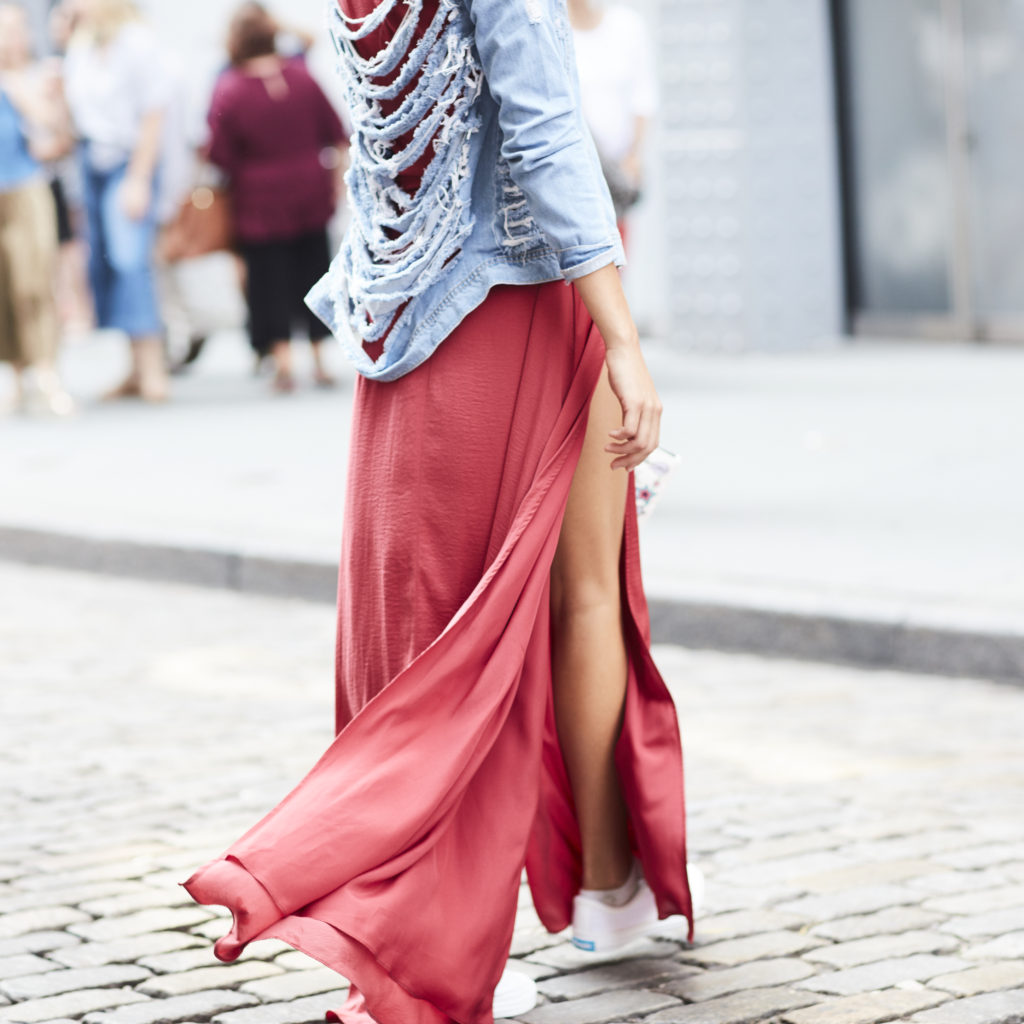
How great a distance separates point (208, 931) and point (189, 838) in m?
0.57

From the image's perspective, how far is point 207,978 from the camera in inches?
132

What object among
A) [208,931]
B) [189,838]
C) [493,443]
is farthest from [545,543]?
[189,838]

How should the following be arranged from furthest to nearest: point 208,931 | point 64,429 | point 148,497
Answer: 1. point 64,429
2. point 148,497
3. point 208,931

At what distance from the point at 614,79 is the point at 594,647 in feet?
21.7

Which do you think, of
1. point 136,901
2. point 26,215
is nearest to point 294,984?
point 136,901

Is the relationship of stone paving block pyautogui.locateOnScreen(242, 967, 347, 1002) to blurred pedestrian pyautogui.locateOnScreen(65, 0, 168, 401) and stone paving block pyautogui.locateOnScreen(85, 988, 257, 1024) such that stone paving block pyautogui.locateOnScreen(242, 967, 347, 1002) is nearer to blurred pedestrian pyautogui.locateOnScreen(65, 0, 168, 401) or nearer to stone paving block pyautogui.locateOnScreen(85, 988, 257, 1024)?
stone paving block pyautogui.locateOnScreen(85, 988, 257, 1024)

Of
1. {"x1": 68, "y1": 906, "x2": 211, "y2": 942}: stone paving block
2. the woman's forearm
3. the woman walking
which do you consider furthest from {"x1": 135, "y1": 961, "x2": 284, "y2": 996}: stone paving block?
the woman's forearm

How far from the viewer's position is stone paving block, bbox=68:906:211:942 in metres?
3.58

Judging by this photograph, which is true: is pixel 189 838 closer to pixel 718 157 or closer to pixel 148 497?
pixel 148 497

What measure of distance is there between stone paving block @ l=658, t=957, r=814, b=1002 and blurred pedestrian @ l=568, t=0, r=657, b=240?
19.7 ft

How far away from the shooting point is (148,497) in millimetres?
8453

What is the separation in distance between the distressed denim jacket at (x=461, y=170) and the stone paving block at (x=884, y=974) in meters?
1.15

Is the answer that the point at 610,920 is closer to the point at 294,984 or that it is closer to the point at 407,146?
the point at 294,984

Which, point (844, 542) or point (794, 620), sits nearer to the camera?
point (794, 620)
